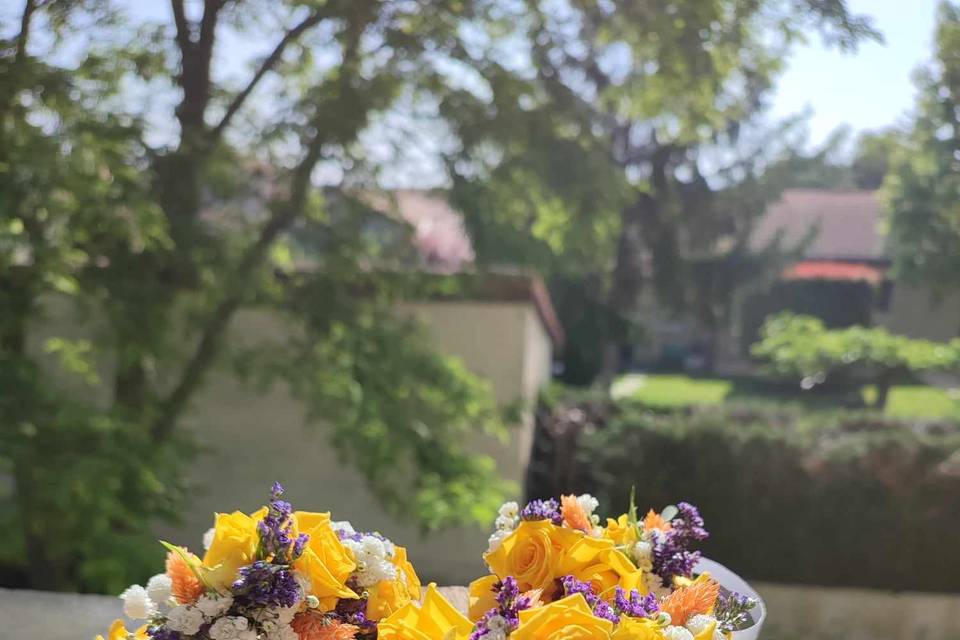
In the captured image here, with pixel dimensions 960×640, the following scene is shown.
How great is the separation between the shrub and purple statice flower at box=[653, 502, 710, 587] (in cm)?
430

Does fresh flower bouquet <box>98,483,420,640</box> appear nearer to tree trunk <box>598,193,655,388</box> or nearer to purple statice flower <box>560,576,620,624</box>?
purple statice flower <box>560,576,620,624</box>

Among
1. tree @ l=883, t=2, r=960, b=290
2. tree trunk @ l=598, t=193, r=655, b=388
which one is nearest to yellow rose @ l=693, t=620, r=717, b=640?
tree @ l=883, t=2, r=960, b=290

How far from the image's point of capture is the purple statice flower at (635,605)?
0.65 m

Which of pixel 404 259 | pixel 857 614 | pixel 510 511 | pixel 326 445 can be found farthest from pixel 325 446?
pixel 510 511

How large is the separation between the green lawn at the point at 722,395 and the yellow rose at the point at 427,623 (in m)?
3.75

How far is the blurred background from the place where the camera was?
7.61 feet

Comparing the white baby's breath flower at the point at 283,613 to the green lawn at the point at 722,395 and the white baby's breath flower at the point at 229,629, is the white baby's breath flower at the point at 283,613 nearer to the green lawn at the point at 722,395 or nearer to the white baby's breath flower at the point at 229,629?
the white baby's breath flower at the point at 229,629

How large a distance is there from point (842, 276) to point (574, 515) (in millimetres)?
4754

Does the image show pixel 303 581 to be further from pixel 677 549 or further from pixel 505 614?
pixel 677 549

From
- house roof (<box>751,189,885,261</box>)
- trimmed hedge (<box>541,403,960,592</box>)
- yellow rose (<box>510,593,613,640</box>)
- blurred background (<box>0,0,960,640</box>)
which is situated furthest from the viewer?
house roof (<box>751,189,885,261</box>)

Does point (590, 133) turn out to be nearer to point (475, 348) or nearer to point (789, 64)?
point (789, 64)

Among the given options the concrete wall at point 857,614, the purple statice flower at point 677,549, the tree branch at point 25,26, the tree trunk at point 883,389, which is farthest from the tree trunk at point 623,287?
the purple statice flower at point 677,549

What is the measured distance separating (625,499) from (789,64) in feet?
5.77

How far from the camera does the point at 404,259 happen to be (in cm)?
312
